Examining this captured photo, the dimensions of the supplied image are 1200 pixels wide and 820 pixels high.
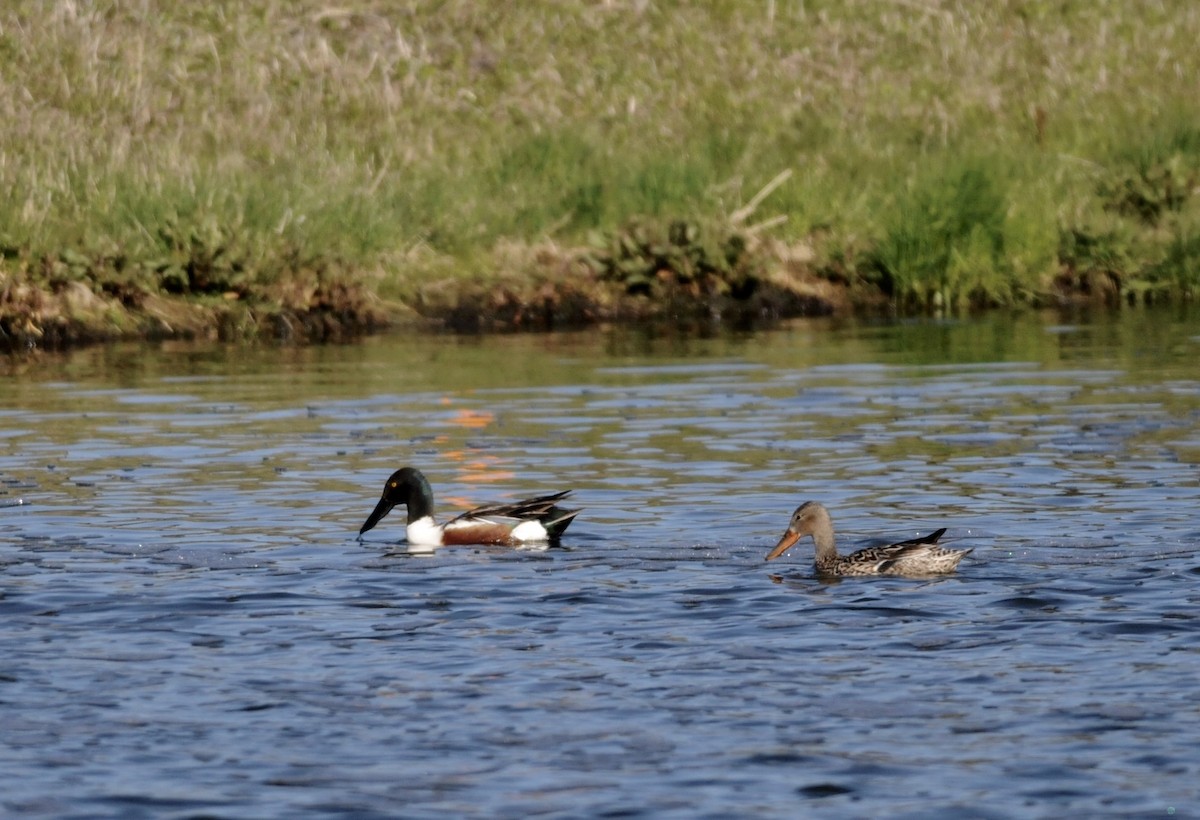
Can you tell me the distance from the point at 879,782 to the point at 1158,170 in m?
23.3

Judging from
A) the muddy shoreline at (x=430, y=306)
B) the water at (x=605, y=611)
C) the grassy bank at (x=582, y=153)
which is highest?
the grassy bank at (x=582, y=153)

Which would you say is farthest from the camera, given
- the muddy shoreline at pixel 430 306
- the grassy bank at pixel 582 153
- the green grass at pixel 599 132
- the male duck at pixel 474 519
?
the green grass at pixel 599 132

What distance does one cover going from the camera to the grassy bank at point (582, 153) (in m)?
23.6

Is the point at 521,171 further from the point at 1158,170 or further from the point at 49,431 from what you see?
the point at 49,431

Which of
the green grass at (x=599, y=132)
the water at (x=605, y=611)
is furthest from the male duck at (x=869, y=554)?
the green grass at (x=599, y=132)

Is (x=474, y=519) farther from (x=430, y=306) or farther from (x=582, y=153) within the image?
(x=582, y=153)

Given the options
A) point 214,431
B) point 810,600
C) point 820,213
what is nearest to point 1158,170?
point 820,213

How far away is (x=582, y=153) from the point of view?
28.6 m

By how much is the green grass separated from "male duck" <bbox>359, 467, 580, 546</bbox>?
10.9m

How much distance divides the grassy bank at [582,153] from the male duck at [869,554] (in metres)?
13.1

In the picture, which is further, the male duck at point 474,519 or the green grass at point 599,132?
the green grass at point 599,132

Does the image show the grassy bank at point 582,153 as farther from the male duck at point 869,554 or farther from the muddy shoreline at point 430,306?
the male duck at point 869,554

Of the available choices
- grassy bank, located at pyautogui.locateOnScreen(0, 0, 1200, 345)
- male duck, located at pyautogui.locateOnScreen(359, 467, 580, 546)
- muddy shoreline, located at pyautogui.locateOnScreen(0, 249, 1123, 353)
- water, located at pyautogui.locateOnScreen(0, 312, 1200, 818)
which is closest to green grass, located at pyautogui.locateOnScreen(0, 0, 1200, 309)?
grassy bank, located at pyautogui.locateOnScreen(0, 0, 1200, 345)

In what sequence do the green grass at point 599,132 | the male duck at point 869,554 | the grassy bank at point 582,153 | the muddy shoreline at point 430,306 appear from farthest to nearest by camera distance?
the green grass at point 599,132, the grassy bank at point 582,153, the muddy shoreline at point 430,306, the male duck at point 869,554
